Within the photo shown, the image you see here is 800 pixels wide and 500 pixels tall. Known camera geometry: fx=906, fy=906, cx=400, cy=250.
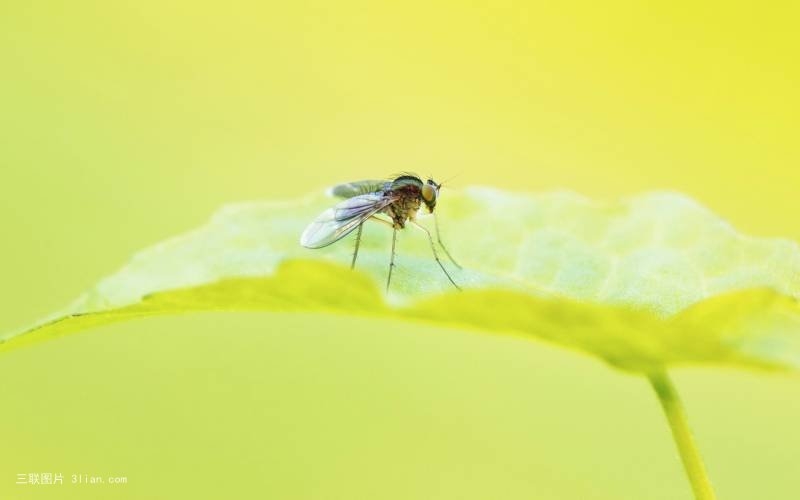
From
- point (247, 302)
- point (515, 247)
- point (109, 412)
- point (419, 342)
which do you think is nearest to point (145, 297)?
point (247, 302)

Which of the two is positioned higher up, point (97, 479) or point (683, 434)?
point (97, 479)

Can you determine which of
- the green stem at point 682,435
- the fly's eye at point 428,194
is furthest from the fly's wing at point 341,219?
the green stem at point 682,435

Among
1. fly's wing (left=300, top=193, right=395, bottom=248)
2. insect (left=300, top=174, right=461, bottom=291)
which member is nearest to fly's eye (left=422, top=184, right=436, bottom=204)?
insect (left=300, top=174, right=461, bottom=291)

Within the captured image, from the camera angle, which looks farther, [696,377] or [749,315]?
[696,377]

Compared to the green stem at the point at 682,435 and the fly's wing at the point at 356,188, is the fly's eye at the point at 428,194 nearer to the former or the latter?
the fly's wing at the point at 356,188

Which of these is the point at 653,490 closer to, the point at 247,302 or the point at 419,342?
the point at 419,342

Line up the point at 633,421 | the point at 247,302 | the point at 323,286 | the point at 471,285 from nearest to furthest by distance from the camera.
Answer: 1. the point at 323,286
2. the point at 247,302
3. the point at 471,285
4. the point at 633,421
